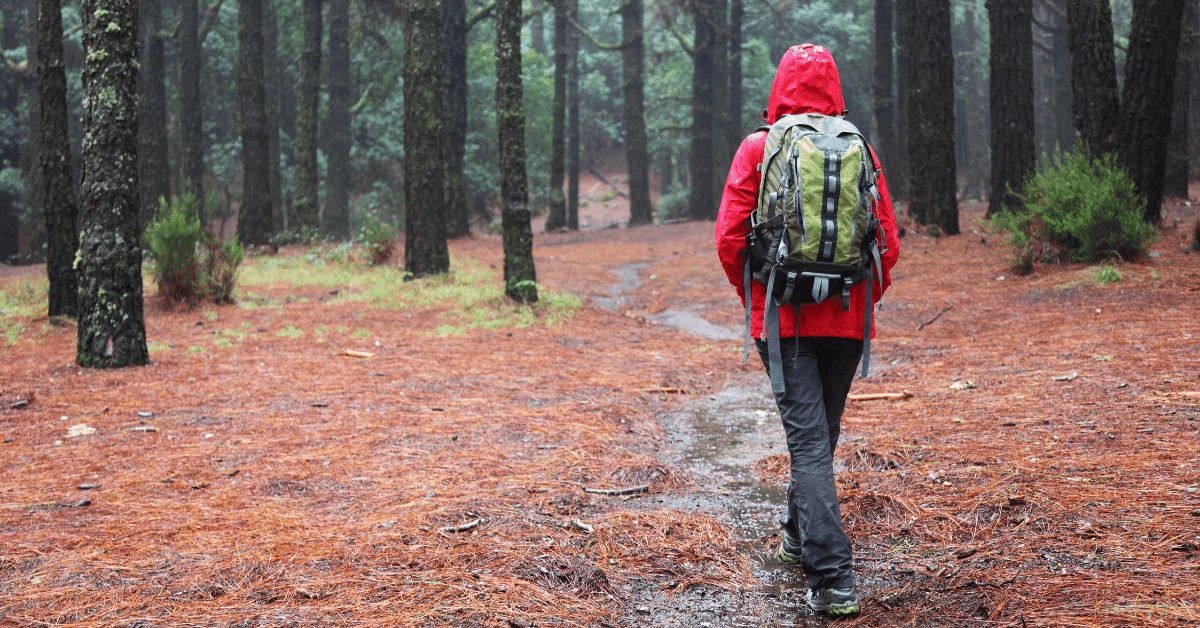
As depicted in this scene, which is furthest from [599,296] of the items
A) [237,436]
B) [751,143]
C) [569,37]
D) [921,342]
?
[569,37]

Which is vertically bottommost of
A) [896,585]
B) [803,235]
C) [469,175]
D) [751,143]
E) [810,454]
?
[896,585]

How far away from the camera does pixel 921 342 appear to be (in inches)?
311

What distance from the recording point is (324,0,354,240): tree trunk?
849 inches

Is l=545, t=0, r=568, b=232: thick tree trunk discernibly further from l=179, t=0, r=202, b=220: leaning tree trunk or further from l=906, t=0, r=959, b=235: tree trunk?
l=906, t=0, r=959, b=235: tree trunk

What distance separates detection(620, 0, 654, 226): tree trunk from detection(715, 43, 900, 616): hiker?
73.2 feet

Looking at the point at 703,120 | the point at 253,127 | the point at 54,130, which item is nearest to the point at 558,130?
the point at 703,120

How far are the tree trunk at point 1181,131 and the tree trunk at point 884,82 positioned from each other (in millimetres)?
5635

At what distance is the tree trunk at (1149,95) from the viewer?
30.5ft

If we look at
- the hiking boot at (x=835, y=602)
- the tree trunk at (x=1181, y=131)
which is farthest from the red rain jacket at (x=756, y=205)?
the tree trunk at (x=1181, y=131)

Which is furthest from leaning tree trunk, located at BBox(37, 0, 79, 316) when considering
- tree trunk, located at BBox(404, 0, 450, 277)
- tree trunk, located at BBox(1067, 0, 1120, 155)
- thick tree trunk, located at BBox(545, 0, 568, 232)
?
thick tree trunk, located at BBox(545, 0, 568, 232)

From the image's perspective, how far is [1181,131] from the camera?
14.2 m

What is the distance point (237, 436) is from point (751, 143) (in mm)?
3578

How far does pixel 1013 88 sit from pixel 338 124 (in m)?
16.0

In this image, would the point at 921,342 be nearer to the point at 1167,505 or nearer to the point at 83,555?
the point at 1167,505
